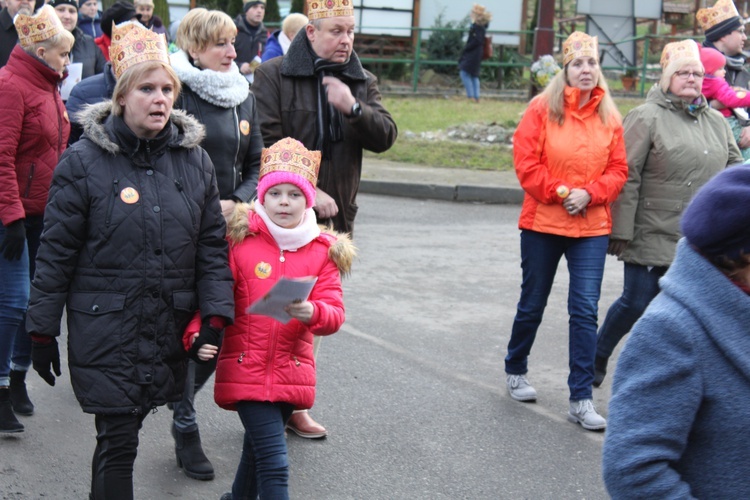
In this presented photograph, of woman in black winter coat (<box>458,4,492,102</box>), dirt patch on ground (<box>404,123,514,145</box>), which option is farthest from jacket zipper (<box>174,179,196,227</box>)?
woman in black winter coat (<box>458,4,492,102</box>)

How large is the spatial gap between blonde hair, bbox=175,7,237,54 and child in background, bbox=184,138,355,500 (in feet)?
3.15

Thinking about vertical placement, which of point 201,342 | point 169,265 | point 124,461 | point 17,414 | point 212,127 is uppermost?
point 212,127

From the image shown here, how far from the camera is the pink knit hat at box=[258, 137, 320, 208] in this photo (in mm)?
4105

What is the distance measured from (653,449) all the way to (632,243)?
376 cm

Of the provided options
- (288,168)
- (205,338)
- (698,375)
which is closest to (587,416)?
(288,168)

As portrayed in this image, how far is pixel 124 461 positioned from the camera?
12.7ft

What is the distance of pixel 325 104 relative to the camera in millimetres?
5211

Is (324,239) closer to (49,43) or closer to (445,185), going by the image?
(49,43)

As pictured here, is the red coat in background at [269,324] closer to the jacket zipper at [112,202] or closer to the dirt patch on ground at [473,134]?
the jacket zipper at [112,202]

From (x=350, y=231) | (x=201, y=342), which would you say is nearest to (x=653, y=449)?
(x=201, y=342)

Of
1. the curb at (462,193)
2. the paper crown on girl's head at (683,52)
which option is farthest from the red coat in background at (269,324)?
the curb at (462,193)

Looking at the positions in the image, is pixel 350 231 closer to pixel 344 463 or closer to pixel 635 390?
pixel 344 463

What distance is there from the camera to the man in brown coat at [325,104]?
5.09 metres

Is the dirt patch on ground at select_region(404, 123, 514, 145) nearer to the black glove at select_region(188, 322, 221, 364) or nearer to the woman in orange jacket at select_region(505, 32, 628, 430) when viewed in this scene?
the woman in orange jacket at select_region(505, 32, 628, 430)
